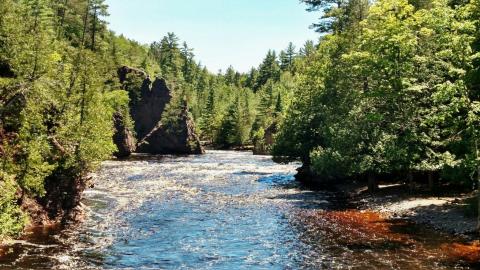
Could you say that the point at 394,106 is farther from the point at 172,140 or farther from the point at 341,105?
the point at 172,140

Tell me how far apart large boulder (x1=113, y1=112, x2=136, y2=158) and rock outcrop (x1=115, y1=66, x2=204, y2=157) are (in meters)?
11.2

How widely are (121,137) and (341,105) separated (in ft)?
183

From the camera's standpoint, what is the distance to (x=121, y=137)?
92.4 m

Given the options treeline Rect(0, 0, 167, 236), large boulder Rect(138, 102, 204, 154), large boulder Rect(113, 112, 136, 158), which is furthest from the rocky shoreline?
large boulder Rect(138, 102, 204, 154)

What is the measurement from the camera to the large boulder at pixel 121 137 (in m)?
91.4

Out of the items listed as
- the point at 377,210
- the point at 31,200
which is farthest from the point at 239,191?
the point at 31,200

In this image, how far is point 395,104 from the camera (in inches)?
1596

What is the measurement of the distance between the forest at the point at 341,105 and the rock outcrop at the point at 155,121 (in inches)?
1816

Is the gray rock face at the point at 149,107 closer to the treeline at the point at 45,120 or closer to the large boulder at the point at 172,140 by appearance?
the large boulder at the point at 172,140

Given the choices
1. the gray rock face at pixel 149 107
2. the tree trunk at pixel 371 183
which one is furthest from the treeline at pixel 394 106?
the gray rock face at pixel 149 107

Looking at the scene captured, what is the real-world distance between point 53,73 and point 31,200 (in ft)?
27.5

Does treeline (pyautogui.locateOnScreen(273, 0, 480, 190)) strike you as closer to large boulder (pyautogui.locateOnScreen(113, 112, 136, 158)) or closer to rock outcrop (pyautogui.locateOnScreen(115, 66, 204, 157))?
large boulder (pyautogui.locateOnScreen(113, 112, 136, 158))

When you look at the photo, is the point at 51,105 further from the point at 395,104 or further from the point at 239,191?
the point at 395,104

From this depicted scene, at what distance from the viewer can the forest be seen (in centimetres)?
2659
